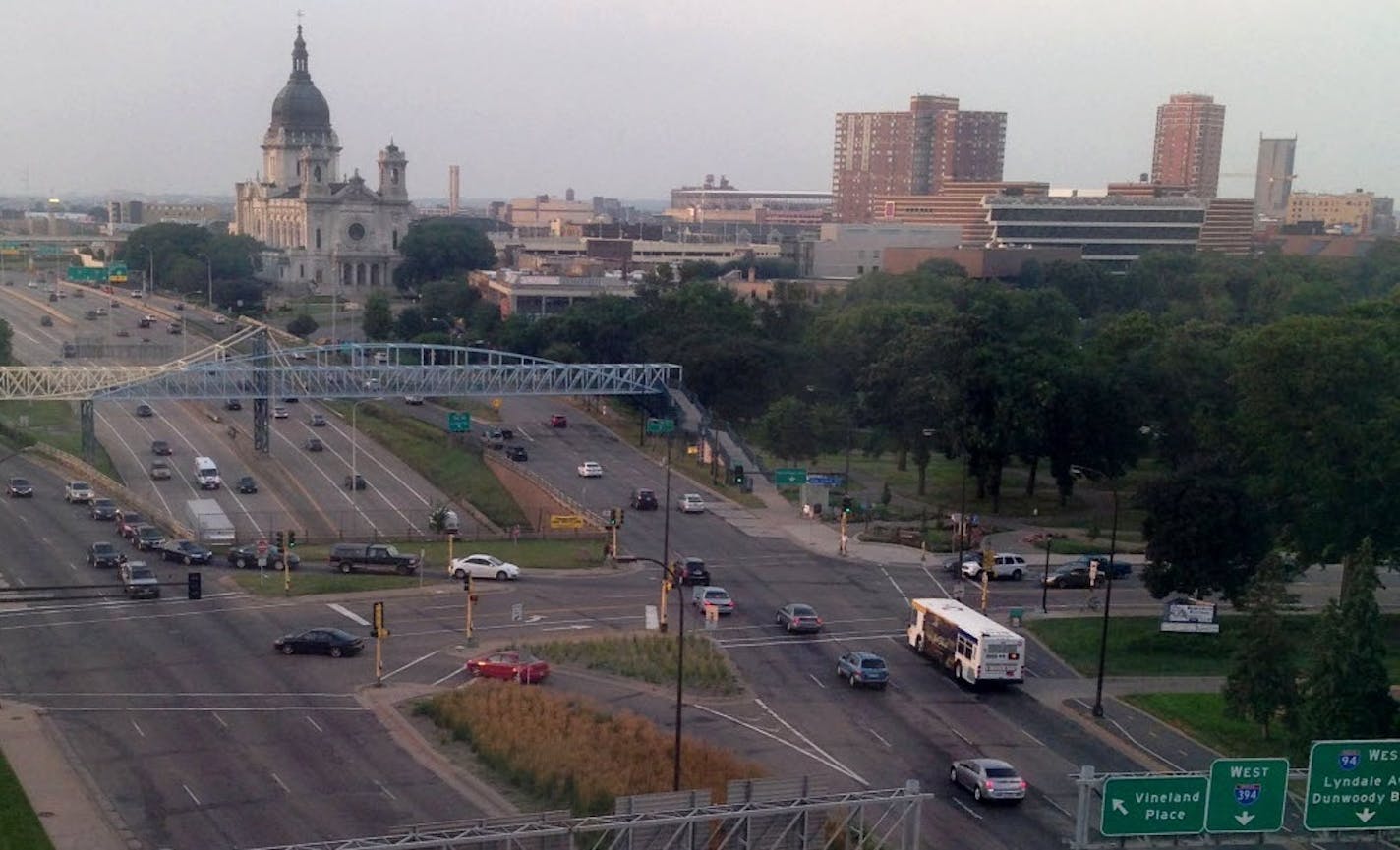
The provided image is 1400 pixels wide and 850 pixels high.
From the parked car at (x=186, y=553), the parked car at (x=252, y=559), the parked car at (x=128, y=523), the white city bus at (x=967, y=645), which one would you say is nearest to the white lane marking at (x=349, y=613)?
the parked car at (x=252, y=559)

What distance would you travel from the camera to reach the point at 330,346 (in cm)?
7019

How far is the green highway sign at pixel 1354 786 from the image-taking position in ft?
67.4

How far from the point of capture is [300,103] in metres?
179

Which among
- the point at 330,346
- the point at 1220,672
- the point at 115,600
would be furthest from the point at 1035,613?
the point at 330,346

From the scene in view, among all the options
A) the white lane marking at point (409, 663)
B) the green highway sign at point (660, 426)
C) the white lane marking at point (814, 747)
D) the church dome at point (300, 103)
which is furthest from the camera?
the church dome at point (300, 103)

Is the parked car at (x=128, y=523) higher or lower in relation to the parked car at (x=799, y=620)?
lower

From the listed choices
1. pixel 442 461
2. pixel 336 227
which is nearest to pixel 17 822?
pixel 442 461

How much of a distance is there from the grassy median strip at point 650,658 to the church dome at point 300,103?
506 ft

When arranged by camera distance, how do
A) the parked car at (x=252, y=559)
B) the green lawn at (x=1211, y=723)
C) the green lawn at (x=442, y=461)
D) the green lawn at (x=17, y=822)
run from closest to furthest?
the green lawn at (x=17, y=822)
the green lawn at (x=1211, y=723)
the parked car at (x=252, y=559)
the green lawn at (x=442, y=461)

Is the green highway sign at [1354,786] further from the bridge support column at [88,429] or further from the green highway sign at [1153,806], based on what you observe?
the bridge support column at [88,429]

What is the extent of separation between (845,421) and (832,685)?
31954mm

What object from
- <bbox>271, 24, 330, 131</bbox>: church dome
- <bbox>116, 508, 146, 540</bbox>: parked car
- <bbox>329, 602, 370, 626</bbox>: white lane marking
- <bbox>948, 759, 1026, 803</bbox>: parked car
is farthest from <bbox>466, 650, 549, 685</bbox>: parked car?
<bbox>271, 24, 330, 131</bbox>: church dome

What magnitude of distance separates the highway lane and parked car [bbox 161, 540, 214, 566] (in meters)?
2.86

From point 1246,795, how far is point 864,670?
48.2 feet
